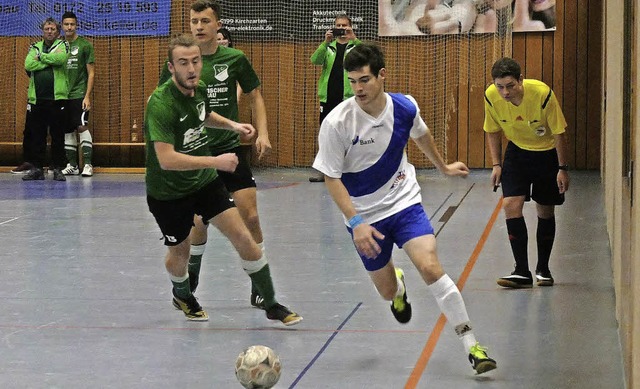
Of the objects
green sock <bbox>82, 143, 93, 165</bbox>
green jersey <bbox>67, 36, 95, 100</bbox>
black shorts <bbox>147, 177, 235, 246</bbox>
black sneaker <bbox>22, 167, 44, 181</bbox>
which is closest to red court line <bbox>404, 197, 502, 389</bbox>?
black shorts <bbox>147, 177, 235, 246</bbox>

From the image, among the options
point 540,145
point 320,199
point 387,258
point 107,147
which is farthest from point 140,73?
point 387,258

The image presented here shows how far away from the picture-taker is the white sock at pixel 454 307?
550cm

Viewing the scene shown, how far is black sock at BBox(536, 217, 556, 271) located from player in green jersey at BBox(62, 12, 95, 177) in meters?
10.6

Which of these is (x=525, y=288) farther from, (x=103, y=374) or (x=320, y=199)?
(x=320, y=199)

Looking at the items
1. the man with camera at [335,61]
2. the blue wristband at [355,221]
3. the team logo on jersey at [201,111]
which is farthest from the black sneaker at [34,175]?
the blue wristband at [355,221]

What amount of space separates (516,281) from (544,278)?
0.80 ft

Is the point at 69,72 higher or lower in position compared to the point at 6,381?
higher

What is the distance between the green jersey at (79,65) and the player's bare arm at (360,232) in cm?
1245

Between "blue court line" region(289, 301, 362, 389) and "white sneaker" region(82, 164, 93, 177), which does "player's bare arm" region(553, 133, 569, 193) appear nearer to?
"blue court line" region(289, 301, 362, 389)

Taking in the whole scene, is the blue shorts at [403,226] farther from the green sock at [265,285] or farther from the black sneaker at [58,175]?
the black sneaker at [58,175]

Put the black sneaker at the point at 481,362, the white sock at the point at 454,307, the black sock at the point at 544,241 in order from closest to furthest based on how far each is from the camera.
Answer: the black sneaker at the point at 481,362, the white sock at the point at 454,307, the black sock at the point at 544,241

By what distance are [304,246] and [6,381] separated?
490 centimetres

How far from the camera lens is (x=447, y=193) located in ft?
48.1

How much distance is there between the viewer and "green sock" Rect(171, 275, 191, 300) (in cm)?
683
